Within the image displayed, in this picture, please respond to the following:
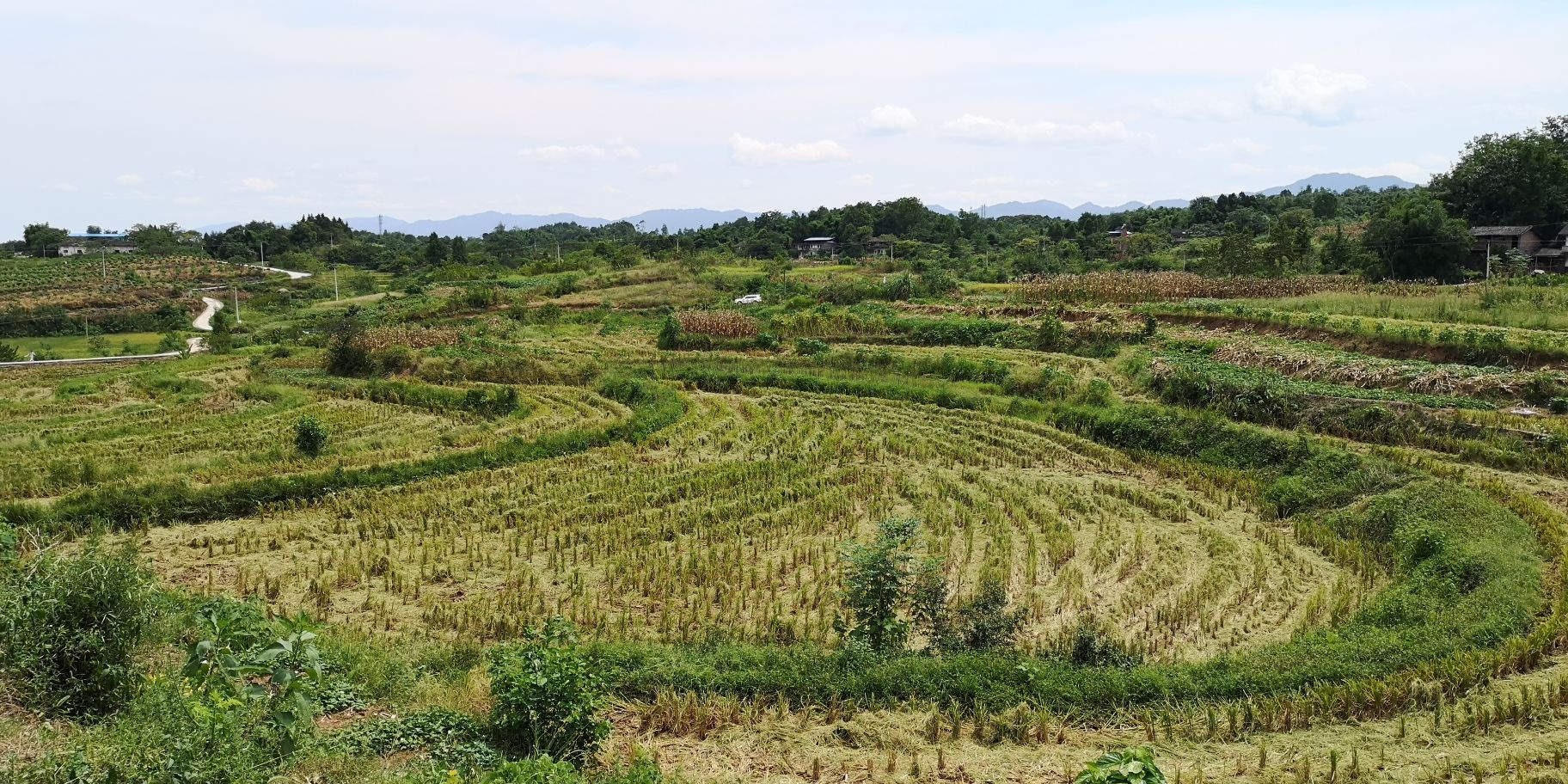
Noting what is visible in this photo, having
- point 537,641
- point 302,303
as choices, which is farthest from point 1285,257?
point 302,303

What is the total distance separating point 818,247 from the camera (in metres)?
86.8

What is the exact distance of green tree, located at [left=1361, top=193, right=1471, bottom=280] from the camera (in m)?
42.8

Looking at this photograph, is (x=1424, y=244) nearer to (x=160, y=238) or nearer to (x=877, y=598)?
(x=877, y=598)

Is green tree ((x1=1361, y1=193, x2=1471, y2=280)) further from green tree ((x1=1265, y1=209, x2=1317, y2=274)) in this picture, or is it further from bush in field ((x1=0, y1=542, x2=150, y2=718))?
bush in field ((x1=0, y1=542, x2=150, y2=718))

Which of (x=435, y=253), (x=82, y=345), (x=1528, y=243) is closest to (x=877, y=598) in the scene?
(x=82, y=345)

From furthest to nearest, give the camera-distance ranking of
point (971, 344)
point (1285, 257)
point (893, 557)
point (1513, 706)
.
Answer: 1. point (1285, 257)
2. point (971, 344)
3. point (893, 557)
4. point (1513, 706)

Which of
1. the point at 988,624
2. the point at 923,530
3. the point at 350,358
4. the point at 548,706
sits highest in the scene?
the point at 350,358

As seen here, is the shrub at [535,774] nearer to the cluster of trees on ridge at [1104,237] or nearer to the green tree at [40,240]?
the cluster of trees on ridge at [1104,237]

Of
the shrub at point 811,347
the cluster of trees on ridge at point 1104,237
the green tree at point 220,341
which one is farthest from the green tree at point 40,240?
the shrub at point 811,347

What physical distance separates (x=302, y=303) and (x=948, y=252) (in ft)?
156

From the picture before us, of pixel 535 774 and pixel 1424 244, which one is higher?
pixel 1424 244

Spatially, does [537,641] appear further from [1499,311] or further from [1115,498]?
[1499,311]

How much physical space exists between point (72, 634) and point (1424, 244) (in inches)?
1985

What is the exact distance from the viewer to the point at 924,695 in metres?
9.27
